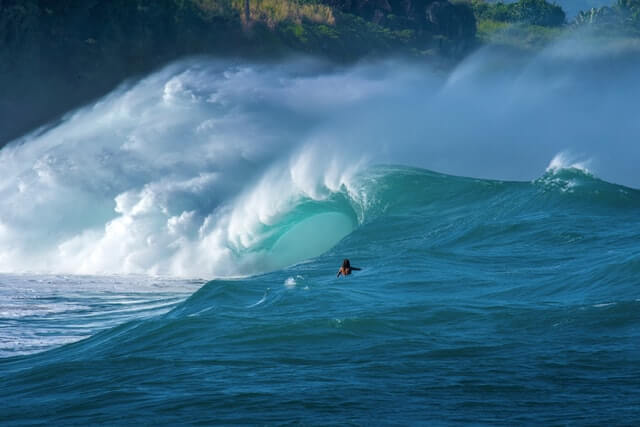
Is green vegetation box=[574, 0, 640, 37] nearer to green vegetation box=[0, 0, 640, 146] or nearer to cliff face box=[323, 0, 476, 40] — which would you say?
green vegetation box=[0, 0, 640, 146]

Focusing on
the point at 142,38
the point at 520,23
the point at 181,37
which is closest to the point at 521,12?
the point at 520,23

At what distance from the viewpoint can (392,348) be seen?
27.7ft

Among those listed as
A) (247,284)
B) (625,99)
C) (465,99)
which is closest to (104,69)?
(465,99)

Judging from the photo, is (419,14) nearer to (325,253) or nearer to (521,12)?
(521,12)

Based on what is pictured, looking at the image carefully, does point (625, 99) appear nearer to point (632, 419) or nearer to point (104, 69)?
point (104, 69)

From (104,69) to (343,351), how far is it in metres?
39.6

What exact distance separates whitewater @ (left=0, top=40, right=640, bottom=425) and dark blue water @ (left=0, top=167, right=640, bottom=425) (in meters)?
0.04

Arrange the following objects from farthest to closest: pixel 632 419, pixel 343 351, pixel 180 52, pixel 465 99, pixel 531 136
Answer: pixel 180 52
pixel 465 99
pixel 531 136
pixel 343 351
pixel 632 419

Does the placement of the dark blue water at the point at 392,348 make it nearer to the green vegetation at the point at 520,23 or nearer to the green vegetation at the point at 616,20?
the green vegetation at the point at 520,23

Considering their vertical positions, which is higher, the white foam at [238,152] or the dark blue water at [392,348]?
the white foam at [238,152]

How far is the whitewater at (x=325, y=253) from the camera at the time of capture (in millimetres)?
7211

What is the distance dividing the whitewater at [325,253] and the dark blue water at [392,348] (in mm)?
36

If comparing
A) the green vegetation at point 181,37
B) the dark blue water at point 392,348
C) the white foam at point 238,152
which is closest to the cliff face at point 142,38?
the green vegetation at point 181,37

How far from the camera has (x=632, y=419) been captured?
20.1ft
